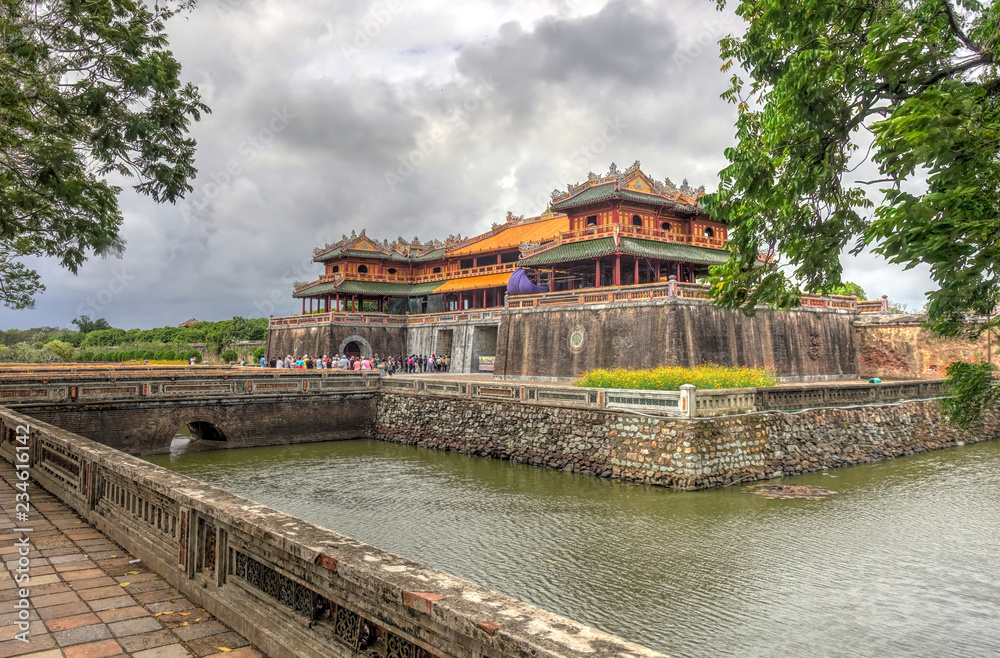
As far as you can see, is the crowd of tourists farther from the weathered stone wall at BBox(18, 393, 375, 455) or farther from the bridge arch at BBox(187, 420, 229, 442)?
the bridge arch at BBox(187, 420, 229, 442)

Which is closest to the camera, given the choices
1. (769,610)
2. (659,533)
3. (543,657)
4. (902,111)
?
(543,657)

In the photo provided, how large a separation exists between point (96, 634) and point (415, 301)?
40.4 m

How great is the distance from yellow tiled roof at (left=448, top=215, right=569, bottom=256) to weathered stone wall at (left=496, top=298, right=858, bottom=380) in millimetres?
9298

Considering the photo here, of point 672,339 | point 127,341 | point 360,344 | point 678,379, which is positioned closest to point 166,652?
point 678,379

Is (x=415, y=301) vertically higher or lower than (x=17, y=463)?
higher

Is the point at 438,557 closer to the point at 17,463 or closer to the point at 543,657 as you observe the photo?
the point at 17,463

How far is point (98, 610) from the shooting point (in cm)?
434

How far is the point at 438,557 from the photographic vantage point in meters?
10.8

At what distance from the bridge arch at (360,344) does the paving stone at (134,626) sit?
114ft

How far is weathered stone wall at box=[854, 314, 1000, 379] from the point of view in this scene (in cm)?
2931

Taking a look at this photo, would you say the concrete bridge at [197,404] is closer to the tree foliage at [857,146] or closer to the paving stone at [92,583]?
the paving stone at [92,583]

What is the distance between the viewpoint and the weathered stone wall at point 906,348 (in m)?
29.3

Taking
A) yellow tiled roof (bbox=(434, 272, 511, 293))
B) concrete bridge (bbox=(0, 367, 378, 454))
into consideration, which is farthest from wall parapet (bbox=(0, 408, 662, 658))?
yellow tiled roof (bbox=(434, 272, 511, 293))

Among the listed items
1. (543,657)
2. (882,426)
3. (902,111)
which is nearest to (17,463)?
(543,657)
